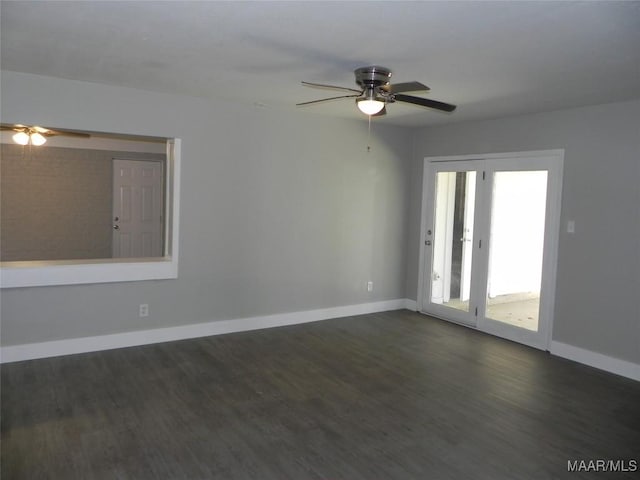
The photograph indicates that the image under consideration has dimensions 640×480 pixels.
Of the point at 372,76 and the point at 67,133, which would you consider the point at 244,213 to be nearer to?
the point at 67,133

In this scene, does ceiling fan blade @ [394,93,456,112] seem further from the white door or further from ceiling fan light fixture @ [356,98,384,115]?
the white door

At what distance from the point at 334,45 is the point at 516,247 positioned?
3321 mm

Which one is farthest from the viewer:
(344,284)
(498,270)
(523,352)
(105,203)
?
(105,203)

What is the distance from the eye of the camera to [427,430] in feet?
10.2

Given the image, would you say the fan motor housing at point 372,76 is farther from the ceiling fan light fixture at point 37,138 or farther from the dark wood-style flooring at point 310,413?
the ceiling fan light fixture at point 37,138

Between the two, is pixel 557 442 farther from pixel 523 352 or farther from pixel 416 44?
pixel 416 44

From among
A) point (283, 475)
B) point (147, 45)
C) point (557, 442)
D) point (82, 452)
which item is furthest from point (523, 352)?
point (147, 45)

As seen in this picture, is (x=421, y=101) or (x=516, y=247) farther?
(x=516, y=247)

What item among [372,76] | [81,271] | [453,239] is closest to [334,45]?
[372,76]

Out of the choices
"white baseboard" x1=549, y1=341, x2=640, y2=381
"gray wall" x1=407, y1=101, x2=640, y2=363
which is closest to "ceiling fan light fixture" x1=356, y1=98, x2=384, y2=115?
"gray wall" x1=407, y1=101, x2=640, y2=363

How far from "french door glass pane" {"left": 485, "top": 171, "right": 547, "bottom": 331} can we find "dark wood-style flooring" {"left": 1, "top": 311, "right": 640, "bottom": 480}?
0.58 m

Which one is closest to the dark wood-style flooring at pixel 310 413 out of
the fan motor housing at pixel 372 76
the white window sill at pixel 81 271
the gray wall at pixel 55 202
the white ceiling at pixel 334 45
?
the white window sill at pixel 81 271

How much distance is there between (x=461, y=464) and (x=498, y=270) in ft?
9.95

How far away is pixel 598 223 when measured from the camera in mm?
4426
